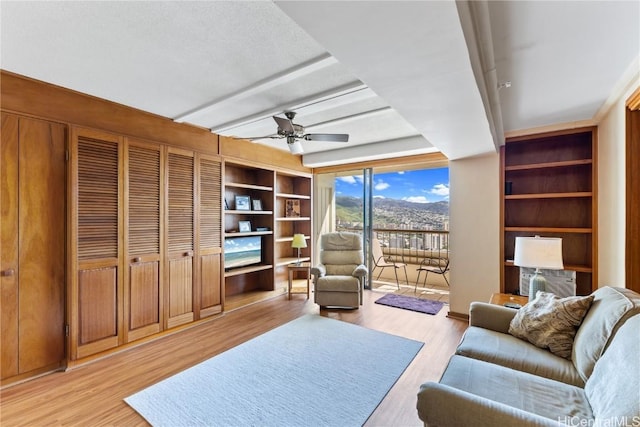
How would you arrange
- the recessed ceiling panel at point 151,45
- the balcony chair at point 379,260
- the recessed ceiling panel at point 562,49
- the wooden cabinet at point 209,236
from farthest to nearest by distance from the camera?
the balcony chair at point 379,260 → the wooden cabinet at point 209,236 → the recessed ceiling panel at point 151,45 → the recessed ceiling panel at point 562,49

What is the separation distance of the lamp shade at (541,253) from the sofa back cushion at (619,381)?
3.48 ft

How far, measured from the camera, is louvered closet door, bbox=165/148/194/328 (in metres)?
3.31

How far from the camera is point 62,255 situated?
2531 mm

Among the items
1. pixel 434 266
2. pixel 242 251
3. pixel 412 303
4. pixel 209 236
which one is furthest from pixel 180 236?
pixel 434 266

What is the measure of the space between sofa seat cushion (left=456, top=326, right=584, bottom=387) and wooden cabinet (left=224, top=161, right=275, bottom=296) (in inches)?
130

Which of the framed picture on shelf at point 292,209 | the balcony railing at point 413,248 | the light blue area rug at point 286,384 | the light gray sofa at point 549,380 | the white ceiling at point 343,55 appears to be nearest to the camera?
the light gray sofa at point 549,380

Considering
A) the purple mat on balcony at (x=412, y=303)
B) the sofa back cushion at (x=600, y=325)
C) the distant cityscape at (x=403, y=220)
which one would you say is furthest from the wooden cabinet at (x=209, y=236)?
the sofa back cushion at (x=600, y=325)

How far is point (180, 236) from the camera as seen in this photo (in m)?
3.42

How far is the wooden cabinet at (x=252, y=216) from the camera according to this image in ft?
15.0

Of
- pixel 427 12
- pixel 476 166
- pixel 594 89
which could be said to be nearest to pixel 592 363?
pixel 427 12

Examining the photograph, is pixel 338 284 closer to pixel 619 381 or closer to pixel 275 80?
pixel 275 80

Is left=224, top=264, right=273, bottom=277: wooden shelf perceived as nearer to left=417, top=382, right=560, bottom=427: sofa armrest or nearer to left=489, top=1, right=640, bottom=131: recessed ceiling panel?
left=417, top=382, right=560, bottom=427: sofa armrest

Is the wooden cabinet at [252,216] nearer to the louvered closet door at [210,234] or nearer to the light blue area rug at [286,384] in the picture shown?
the louvered closet door at [210,234]

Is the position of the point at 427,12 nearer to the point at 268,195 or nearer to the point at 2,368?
the point at 2,368
